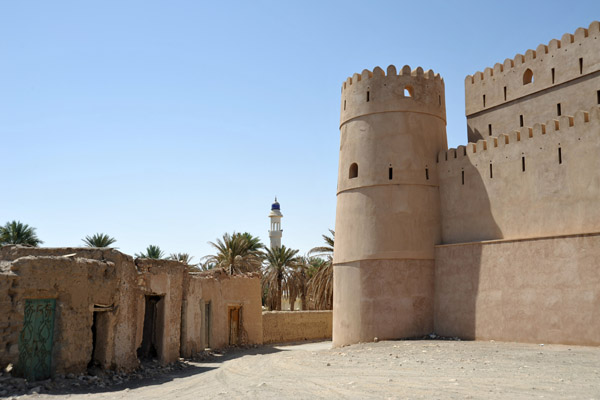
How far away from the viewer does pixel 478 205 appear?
57.4 feet

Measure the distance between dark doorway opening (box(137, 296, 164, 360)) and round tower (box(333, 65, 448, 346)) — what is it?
6.65 metres

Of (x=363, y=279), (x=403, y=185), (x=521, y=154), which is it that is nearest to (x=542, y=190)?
(x=521, y=154)

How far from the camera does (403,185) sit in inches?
738

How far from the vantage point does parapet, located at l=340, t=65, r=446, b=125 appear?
1939cm

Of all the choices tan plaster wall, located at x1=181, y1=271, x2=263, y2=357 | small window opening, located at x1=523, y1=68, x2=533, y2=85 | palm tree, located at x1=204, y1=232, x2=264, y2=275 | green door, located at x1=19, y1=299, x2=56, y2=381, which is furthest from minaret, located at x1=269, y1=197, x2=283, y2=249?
green door, located at x1=19, y1=299, x2=56, y2=381

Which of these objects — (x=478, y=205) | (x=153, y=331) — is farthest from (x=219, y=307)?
(x=478, y=205)

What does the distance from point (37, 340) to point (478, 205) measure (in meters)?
12.5

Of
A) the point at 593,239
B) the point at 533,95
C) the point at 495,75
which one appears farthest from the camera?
the point at 495,75

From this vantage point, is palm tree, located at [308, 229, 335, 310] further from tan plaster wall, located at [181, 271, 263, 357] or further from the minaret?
the minaret

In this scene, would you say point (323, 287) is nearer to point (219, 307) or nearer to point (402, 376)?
point (219, 307)

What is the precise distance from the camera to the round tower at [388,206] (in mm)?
18094

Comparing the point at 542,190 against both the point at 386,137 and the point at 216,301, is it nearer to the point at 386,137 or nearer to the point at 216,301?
the point at 386,137

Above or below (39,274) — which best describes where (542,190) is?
above

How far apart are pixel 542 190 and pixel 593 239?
204 centimetres
